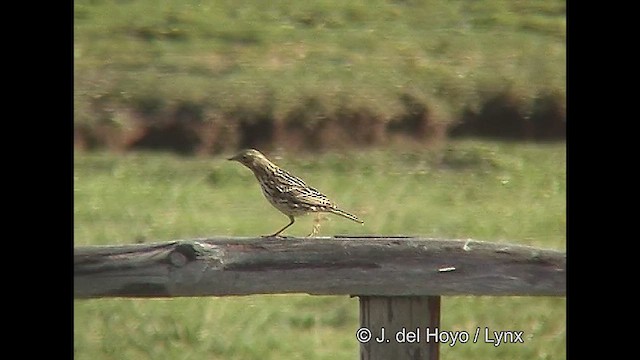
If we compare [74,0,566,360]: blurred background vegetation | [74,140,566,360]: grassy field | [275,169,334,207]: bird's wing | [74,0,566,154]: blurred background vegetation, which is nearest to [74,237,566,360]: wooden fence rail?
[275,169,334,207]: bird's wing

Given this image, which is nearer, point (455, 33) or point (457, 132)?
point (457, 132)

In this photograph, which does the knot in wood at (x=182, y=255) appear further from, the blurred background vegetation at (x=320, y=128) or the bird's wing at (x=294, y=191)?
the blurred background vegetation at (x=320, y=128)

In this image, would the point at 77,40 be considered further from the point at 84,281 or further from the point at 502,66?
the point at 84,281

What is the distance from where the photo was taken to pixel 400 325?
4430 mm

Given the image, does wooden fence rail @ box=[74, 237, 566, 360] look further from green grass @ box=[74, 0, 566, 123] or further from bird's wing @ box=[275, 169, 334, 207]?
green grass @ box=[74, 0, 566, 123]

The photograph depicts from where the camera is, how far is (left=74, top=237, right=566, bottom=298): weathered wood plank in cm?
432

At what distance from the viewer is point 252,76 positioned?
37.7 ft

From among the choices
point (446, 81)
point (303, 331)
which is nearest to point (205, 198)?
point (303, 331)

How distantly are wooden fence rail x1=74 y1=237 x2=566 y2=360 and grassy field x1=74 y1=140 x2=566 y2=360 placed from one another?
1.97m

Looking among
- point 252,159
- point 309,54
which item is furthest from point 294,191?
point 309,54

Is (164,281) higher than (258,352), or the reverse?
(164,281)

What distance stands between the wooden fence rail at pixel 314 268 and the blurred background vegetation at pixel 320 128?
3177 millimetres

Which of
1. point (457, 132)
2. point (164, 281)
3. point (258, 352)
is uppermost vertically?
point (457, 132)

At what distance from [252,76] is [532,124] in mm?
2335
